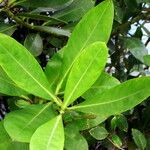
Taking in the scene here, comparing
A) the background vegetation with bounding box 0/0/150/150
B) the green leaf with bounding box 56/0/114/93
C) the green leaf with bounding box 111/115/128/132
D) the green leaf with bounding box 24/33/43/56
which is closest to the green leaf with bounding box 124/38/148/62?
the background vegetation with bounding box 0/0/150/150

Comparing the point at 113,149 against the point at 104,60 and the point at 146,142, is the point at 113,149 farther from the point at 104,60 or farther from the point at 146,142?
the point at 104,60

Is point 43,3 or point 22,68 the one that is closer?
point 22,68

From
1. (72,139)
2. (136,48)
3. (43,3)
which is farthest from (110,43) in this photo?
(72,139)

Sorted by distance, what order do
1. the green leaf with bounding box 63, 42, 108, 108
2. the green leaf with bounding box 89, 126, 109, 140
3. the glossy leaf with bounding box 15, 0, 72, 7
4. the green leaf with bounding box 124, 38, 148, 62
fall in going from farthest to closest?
the green leaf with bounding box 124, 38, 148, 62 < the green leaf with bounding box 89, 126, 109, 140 < the glossy leaf with bounding box 15, 0, 72, 7 < the green leaf with bounding box 63, 42, 108, 108

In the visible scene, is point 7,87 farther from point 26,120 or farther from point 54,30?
point 54,30

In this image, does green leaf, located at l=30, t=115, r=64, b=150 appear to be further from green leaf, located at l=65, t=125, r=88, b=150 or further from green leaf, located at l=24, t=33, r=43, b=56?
green leaf, located at l=24, t=33, r=43, b=56
